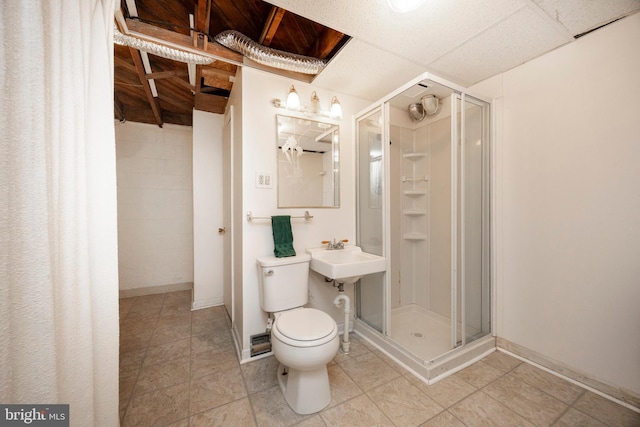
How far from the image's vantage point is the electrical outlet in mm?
1878

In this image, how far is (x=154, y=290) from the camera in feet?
10.4

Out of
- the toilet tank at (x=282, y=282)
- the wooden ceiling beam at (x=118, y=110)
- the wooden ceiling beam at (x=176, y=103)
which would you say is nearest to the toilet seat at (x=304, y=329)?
the toilet tank at (x=282, y=282)

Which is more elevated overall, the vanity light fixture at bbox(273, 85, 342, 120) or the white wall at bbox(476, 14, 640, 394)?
the vanity light fixture at bbox(273, 85, 342, 120)

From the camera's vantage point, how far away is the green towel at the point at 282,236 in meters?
1.86

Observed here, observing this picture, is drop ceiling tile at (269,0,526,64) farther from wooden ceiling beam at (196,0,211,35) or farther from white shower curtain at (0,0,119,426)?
white shower curtain at (0,0,119,426)

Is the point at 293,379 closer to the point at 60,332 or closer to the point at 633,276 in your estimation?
the point at 60,332

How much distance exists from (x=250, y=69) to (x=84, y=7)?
120cm

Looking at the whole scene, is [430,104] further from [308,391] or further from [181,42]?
[308,391]

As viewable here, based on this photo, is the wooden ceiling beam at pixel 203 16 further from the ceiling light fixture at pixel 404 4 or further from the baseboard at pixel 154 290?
the baseboard at pixel 154 290

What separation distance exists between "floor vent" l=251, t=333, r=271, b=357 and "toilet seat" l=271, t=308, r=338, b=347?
0.51 metres

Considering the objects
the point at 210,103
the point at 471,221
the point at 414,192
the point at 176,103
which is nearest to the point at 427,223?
the point at 414,192

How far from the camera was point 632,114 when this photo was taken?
136 cm

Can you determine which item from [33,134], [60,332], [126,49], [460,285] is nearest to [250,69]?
[126,49]

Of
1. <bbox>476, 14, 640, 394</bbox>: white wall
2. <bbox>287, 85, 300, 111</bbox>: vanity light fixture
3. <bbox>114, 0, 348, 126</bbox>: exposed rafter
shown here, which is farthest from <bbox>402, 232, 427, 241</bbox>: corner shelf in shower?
<bbox>114, 0, 348, 126</bbox>: exposed rafter
